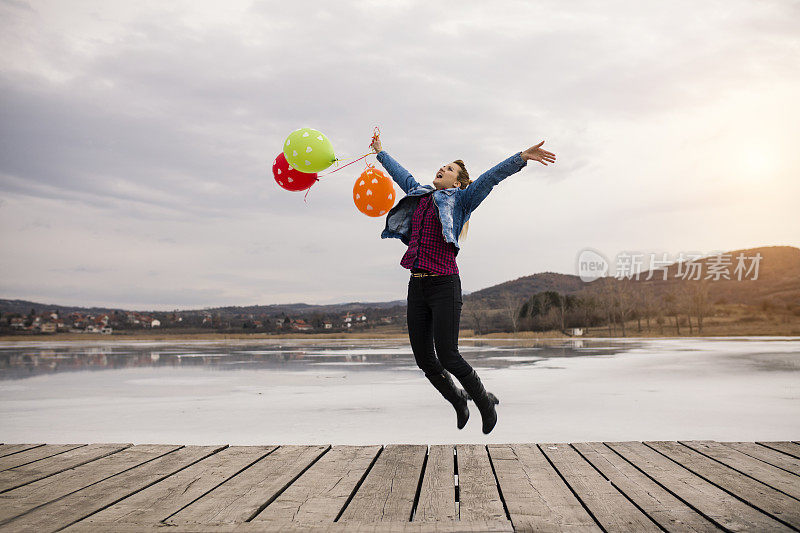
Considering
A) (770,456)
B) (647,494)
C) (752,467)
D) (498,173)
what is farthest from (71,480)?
(770,456)

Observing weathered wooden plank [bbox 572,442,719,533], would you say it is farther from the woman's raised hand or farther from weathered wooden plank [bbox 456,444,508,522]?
the woman's raised hand

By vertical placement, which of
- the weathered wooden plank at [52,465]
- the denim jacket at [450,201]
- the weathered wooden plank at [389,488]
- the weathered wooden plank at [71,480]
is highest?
the denim jacket at [450,201]

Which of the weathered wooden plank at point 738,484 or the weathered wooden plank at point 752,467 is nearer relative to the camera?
the weathered wooden plank at point 738,484

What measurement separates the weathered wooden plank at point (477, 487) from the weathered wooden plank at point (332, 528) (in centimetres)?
10

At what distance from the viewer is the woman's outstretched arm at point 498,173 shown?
3490mm

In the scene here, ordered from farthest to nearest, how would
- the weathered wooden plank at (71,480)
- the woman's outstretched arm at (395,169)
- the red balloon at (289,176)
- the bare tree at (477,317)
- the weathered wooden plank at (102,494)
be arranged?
the bare tree at (477,317) → the red balloon at (289,176) → the woman's outstretched arm at (395,169) → the weathered wooden plank at (71,480) → the weathered wooden plank at (102,494)

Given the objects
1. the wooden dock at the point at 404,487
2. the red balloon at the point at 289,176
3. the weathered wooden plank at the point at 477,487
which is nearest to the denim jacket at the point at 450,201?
the red balloon at the point at 289,176

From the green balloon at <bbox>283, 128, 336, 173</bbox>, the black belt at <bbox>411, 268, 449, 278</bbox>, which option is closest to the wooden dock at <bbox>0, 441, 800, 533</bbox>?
the black belt at <bbox>411, 268, 449, 278</bbox>

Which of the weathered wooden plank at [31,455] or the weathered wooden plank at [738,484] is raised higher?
the weathered wooden plank at [31,455]

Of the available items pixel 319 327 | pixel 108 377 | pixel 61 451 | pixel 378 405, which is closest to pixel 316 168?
pixel 61 451

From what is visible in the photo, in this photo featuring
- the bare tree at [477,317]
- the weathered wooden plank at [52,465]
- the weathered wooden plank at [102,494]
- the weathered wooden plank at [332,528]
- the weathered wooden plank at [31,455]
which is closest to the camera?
the weathered wooden plank at [332,528]

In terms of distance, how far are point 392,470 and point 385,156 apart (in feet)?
6.89

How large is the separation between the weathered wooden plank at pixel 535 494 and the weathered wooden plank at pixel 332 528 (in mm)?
143

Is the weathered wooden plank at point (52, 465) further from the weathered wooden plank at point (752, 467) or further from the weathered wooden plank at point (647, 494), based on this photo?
the weathered wooden plank at point (752, 467)
